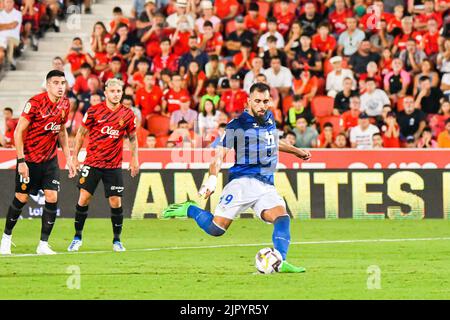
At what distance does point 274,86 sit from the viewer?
2559 cm

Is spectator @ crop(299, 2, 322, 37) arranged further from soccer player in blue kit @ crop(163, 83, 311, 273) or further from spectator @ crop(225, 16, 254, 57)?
soccer player in blue kit @ crop(163, 83, 311, 273)

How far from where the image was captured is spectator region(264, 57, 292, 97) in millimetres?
25578

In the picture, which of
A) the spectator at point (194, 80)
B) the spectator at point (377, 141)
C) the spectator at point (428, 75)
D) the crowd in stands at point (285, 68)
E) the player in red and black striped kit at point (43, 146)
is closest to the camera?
the player in red and black striped kit at point (43, 146)

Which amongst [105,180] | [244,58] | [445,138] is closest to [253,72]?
[244,58]

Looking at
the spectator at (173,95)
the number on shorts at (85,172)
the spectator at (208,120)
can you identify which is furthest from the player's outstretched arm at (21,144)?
the spectator at (173,95)

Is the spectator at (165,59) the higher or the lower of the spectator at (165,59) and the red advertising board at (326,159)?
the higher

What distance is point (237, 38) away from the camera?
88.0 feet

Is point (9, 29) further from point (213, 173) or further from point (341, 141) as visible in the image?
point (213, 173)

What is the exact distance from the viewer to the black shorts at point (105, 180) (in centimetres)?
1656

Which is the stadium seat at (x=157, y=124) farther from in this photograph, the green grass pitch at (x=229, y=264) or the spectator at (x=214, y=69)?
the green grass pitch at (x=229, y=264)

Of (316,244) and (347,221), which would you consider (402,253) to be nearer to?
(316,244)

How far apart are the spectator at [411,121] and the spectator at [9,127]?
7.83 m

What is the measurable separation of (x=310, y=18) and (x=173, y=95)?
3772 mm

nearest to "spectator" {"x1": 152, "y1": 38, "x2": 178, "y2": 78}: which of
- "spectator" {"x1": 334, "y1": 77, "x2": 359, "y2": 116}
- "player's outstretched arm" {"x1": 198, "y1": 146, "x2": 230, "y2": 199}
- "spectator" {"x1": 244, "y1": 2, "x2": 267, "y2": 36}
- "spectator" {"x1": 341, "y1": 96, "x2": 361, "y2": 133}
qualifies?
"spectator" {"x1": 244, "y1": 2, "x2": 267, "y2": 36}
